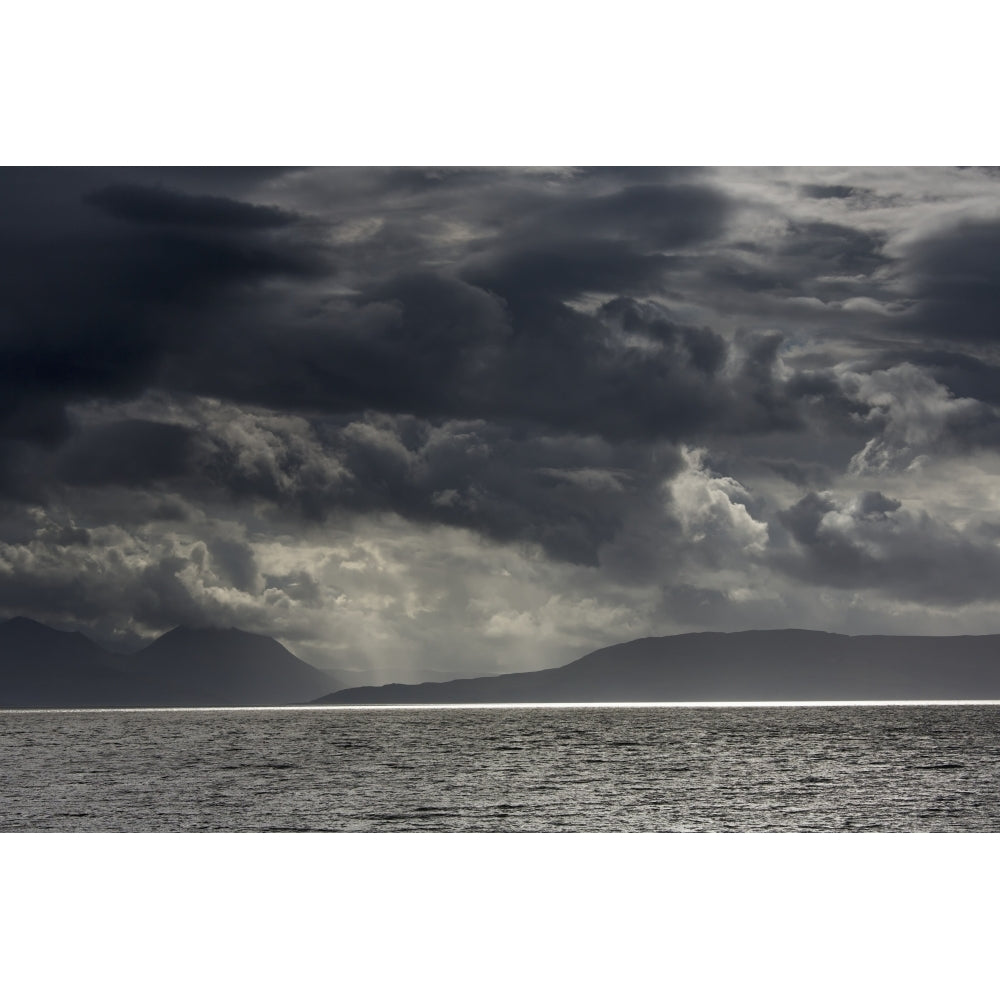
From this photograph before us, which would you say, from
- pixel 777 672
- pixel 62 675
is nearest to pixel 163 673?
pixel 62 675

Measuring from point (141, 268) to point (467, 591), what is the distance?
1416cm

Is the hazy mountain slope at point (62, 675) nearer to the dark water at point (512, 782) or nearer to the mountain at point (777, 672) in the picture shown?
the dark water at point (512, 782)

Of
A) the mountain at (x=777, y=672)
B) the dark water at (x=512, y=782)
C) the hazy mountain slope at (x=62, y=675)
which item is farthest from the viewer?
the hazy mountain slope at (x=62, y=675)

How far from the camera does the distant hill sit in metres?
58.0

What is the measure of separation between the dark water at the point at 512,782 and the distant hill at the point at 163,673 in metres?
4.15

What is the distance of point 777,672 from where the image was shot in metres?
59.8

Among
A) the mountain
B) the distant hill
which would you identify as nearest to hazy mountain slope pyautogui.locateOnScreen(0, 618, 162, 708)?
the distant hill

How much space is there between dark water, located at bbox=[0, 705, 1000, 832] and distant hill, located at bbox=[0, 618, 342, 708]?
4152 mm

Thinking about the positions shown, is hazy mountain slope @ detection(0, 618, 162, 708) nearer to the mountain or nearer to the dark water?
the dark water

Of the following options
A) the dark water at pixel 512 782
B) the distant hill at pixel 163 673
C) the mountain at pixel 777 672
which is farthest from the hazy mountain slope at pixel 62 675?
the mountain at pixel 777 672

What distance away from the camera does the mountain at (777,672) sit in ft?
170

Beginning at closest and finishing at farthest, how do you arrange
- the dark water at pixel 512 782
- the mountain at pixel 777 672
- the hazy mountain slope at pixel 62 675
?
the dark water at pixel 512 782 < the mountain at pixel 777 672 < the hazy mountain slope at pixel 62 675

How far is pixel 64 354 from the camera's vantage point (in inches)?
1438
